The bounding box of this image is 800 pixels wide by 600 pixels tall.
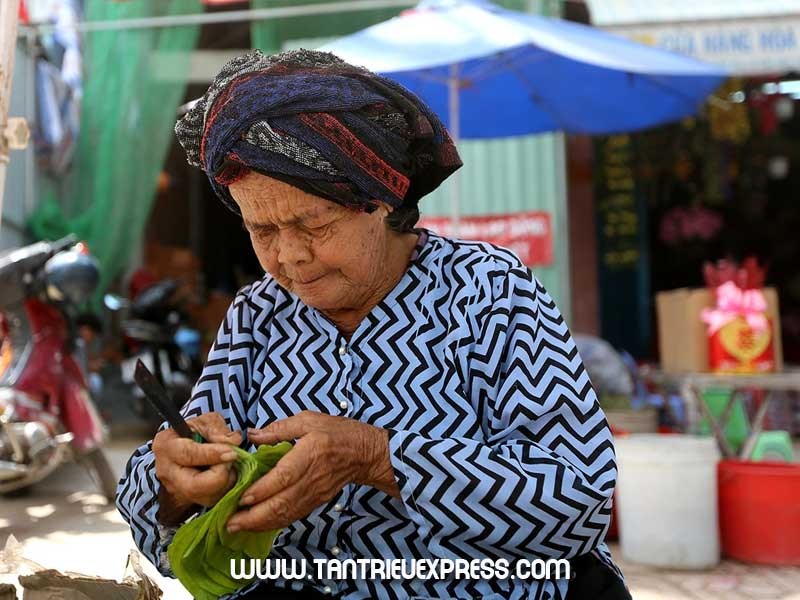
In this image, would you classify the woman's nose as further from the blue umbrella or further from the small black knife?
the blue umbrella

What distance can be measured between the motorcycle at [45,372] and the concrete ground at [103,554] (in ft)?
0.61

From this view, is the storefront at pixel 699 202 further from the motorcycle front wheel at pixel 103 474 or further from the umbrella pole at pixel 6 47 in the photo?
the umbrella pole at pixel 6 47

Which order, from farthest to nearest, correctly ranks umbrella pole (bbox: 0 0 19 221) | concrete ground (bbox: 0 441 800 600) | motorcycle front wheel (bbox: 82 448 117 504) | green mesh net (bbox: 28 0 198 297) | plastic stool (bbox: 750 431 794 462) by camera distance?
green mesh net (bbox: 28 0 198 297) → motorcycle front wheel (bbox: 82 448 117 504) → plastic stool (bbox: 750 431 794 462) → concrete ground (bbox: 0 441 800 600) → umbrella pole (bbox: 0 0 19 221)

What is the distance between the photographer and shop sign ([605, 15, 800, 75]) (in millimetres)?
Result: 5512

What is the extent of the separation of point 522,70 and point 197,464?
4.28m

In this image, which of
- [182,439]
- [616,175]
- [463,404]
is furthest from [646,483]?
[616,175]

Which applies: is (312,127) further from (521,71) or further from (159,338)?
(159,338)

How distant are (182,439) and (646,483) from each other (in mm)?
2699

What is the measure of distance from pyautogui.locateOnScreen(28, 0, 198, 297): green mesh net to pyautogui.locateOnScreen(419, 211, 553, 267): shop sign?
2484 millimetres

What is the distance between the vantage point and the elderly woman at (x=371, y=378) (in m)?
1.32

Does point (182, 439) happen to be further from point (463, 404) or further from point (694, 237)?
point (694, 237)

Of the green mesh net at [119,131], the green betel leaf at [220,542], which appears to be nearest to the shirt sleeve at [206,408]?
the green betel leaf at [220,542]

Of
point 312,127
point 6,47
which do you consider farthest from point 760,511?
point 6,47

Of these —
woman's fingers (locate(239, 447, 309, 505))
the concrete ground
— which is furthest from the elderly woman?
the concrete ground
